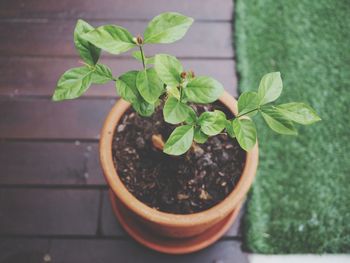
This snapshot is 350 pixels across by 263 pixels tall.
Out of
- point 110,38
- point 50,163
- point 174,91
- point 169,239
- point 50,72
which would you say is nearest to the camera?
Result: point 110,38

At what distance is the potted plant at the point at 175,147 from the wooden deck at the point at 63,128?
105 millimetres

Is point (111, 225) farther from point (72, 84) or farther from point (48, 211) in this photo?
point (72, 84)

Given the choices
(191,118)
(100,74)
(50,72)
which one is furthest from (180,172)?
(50,72)

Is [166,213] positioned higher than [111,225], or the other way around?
[166,213]

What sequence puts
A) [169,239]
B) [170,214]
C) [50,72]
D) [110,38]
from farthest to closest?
[50,72] < [169,239] < [170,214] < [110,38]

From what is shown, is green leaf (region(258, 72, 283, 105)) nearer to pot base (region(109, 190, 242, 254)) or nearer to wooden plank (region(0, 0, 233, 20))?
pot base (region(109, 190, 242, 254))

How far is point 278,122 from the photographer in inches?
28.9

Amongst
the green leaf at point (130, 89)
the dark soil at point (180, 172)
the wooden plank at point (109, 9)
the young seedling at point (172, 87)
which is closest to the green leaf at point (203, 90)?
the young seedling at point (172, 87)

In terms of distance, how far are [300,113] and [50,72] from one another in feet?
3.65

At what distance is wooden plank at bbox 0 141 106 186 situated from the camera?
138 centimetres

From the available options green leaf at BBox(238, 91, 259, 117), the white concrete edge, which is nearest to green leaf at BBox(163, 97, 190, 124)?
green leaf at BBox(238, 91, 259, 117)

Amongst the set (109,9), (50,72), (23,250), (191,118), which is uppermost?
(191,118)

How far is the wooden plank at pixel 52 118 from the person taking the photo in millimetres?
1449

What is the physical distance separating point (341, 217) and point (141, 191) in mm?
724
